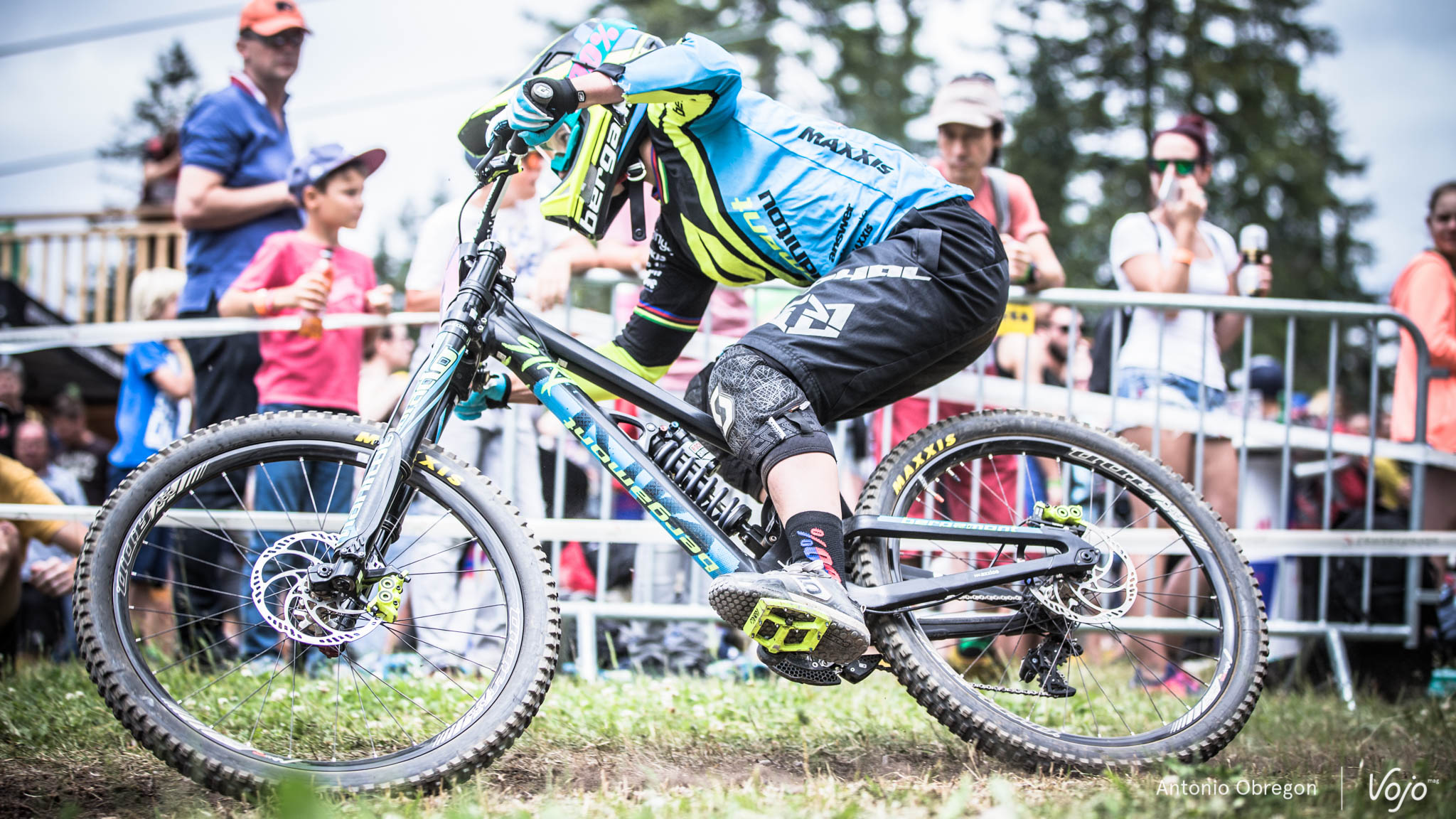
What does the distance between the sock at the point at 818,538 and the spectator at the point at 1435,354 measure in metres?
3.39

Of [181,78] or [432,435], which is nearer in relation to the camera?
[432,435]

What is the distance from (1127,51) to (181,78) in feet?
85.4

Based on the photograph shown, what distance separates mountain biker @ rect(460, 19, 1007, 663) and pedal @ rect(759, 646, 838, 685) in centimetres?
10

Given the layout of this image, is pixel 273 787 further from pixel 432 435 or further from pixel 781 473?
pixel 781 473

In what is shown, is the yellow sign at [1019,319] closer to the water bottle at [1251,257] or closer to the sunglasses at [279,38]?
the water bottle at [1251,257]

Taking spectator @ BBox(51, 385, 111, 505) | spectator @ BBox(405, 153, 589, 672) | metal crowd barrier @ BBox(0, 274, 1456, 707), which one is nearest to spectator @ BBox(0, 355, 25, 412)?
spectator @ BBox(51, 385, 111, 505)

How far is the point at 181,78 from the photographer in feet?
103

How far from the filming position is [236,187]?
15.6ft

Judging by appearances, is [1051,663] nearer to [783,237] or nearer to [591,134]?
[783,237]

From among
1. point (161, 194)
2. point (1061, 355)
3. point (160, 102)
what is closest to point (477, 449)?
point (1061, 355)

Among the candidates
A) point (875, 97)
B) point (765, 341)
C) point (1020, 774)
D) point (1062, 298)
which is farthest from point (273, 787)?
point (875, 97)

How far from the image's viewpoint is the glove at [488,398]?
278 cm

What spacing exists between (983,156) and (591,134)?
8.00 ft

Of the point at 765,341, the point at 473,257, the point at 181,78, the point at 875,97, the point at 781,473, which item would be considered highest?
the point at 181,78
